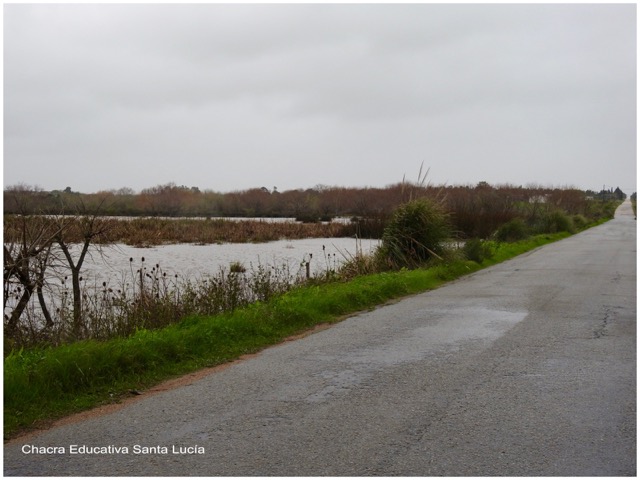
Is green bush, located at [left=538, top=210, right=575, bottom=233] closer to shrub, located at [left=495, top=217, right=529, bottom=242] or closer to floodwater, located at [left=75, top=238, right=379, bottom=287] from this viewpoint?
shrub, located at [left=495, top=217, right=529, bottom=242]

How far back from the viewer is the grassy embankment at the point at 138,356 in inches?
253

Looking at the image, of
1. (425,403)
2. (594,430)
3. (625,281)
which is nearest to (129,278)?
(625,281)

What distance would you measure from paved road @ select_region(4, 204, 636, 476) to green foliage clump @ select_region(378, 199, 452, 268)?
9885 millimetres

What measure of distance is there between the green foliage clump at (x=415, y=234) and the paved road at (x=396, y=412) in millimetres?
9885

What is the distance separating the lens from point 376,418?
598cm

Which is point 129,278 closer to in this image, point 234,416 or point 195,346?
point 195,346

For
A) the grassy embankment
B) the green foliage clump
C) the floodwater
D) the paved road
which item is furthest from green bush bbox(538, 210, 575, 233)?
the paved road

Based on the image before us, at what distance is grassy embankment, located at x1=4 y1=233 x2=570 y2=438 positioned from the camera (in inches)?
253

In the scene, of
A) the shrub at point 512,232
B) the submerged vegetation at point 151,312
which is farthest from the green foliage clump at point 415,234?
the shrub at point 512,232

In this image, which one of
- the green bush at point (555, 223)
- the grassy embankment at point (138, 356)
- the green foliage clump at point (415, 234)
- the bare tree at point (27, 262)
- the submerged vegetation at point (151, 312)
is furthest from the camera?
the green bush at point (555, 223)

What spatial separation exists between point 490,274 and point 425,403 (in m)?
14.2

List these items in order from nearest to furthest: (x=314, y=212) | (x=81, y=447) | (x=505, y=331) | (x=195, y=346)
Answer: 1. (x=81, y=447)
2. (x=195, y=346)
3. (x=505, y=331)
4. (x=314, y=212)

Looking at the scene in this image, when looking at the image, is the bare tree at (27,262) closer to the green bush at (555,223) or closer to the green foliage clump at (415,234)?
the green foliage clump at (415,234)

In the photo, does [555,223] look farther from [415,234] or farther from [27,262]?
[27,262]
